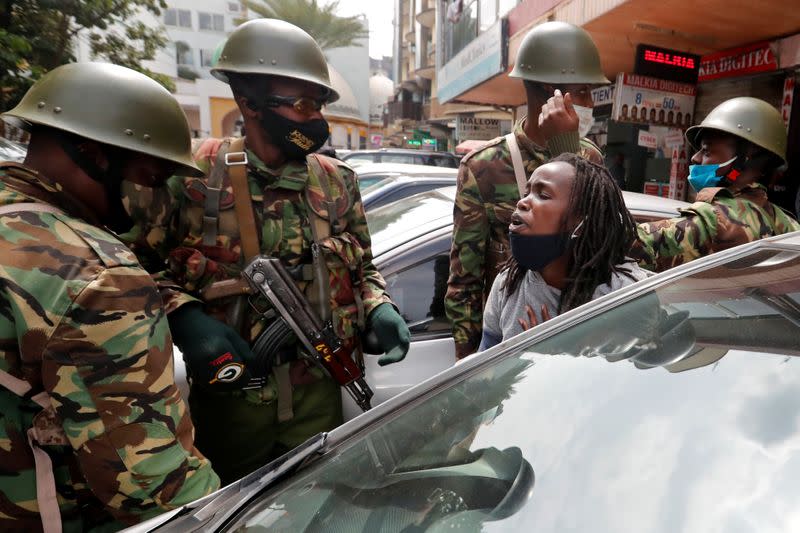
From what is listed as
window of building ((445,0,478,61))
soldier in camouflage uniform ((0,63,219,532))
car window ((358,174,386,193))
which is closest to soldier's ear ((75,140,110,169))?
soldier in camouflage uniform ((0,63,219,532))

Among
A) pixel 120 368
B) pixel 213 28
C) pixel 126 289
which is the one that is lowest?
pixel 120 368

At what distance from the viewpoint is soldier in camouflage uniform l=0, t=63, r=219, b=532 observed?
3.24ft

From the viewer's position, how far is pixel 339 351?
1826mm

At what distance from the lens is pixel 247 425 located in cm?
180

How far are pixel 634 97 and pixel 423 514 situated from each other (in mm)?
6706

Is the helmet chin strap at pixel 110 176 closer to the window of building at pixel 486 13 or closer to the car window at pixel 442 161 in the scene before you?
the car window at pixel 442 161

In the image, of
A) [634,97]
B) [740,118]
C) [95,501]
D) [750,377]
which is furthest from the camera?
[634,97]

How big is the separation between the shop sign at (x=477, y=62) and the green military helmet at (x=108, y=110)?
342 inches

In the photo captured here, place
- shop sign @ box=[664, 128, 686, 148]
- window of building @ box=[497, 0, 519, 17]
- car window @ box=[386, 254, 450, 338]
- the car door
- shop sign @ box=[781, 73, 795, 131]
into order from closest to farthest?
1. the car door
2. car window @ box=[386, 254, 450, 338]
3. shop sign @ box=[781, 73, 795, 131]
4. shop sign @ box=[664, 128, 686, 148]
5. window of building @ box=[497, 0, 519, 17]

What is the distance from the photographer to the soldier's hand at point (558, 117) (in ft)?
5.94

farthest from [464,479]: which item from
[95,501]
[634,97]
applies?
[634,97]

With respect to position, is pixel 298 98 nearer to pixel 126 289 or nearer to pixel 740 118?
pixel 126 289

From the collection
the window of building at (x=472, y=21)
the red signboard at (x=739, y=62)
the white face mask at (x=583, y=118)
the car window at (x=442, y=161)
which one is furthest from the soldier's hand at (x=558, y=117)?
the car window at (x=442, y=161)

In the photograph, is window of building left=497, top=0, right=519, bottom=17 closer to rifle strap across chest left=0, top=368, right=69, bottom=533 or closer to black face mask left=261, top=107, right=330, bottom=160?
black face mask left=261, top=107, right=330, bottom=160
